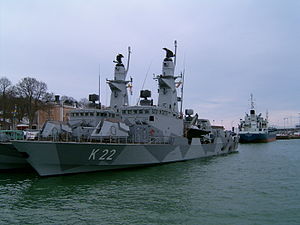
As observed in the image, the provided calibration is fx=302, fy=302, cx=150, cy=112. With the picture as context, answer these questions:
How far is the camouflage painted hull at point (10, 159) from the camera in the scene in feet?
60.3

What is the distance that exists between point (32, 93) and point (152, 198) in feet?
119

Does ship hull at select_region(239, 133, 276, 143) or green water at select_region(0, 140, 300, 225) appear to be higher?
ship hull at select_region(239, 133, 276, 143)

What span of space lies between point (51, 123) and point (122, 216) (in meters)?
11.1

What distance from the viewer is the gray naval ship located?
15.0m

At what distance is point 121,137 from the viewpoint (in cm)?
1798

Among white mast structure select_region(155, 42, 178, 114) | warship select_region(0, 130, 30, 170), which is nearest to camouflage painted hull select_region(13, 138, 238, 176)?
warship select_region(0, 130, 30, 170)

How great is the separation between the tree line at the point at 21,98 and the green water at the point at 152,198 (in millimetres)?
26360

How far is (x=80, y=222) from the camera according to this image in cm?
875

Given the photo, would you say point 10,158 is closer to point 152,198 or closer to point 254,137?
point 152,198

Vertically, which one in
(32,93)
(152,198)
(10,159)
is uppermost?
(32,93)

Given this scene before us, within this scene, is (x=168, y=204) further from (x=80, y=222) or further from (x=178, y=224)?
(x=80, y=222)

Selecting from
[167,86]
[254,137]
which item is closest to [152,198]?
[167,86]

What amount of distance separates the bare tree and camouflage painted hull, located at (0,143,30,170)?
2385cm

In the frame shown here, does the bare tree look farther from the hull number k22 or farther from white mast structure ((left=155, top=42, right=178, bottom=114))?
the hull number k22
